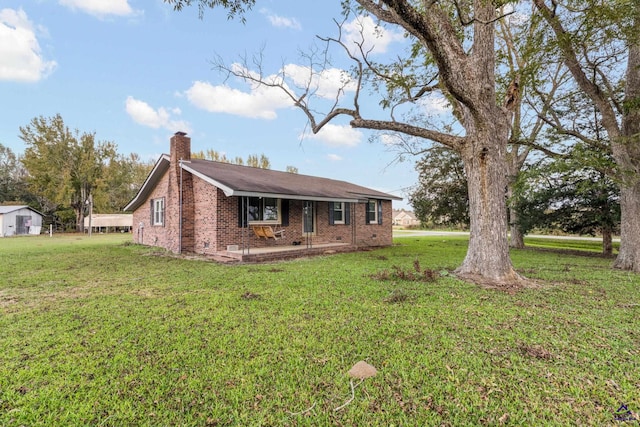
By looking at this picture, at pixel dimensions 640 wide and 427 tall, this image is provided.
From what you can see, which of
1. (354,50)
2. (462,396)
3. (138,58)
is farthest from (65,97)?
(462,396)

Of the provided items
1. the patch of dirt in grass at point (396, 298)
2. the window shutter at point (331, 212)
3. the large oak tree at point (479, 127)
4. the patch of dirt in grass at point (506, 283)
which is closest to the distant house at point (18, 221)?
the window shutter at point (331, 212)

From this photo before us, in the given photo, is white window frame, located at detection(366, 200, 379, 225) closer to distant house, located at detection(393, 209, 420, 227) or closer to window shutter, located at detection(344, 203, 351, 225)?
window shutter, located at detection(344, 203, 351, 225)

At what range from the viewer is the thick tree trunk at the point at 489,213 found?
20.4ft

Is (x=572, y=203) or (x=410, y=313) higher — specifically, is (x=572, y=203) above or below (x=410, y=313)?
above

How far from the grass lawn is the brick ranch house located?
5.11 m

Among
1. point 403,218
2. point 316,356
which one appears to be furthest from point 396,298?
point 403,218

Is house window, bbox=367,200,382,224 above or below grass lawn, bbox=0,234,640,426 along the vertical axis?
above

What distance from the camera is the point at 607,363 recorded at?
283 cm

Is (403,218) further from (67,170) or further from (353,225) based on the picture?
(67,170)

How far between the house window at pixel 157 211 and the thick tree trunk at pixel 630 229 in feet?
53.1

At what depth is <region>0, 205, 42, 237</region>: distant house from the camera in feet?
84.2

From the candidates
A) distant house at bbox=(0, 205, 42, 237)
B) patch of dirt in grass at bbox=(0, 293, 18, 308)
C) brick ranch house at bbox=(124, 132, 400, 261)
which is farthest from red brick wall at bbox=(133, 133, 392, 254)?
distant house at bbox=(0, 205, 42, 237)

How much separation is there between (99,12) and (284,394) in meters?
14.0

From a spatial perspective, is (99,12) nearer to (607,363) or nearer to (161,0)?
(161,0)
